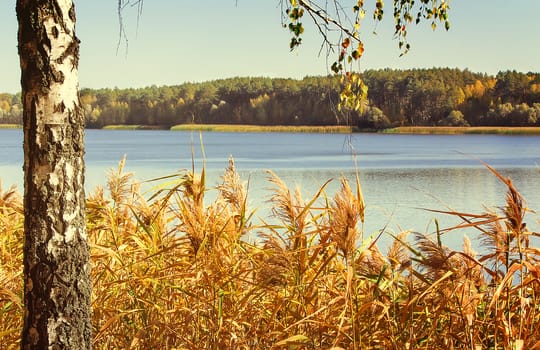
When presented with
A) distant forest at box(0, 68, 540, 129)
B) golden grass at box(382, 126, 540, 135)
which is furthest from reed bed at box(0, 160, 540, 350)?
golden grass at box(382, 126, 540, 135)

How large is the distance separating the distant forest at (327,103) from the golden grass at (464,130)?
89 cm

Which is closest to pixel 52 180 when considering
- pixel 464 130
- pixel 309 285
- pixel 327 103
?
pixel 309 285

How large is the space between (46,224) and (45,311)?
39 cm

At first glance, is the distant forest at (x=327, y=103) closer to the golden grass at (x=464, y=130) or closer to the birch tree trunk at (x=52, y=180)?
the golden grass at (x=464, y=130)

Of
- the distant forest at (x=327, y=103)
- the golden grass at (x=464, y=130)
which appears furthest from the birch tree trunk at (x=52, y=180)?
the golden grass at (x=464, y=130)

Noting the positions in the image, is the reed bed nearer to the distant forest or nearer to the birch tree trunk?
the birch tree trunk

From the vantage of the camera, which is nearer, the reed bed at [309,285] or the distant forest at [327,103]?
the reed bed at [309,285]

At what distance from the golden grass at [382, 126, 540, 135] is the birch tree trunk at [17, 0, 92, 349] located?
81.1 meters

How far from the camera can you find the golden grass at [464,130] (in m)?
80.2

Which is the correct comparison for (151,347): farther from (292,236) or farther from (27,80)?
(27,80)

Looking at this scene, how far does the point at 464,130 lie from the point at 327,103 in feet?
96.9

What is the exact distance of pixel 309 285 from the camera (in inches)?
132

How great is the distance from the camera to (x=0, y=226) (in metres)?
5.68

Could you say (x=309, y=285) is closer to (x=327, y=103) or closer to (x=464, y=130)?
(x=327, y=103)
